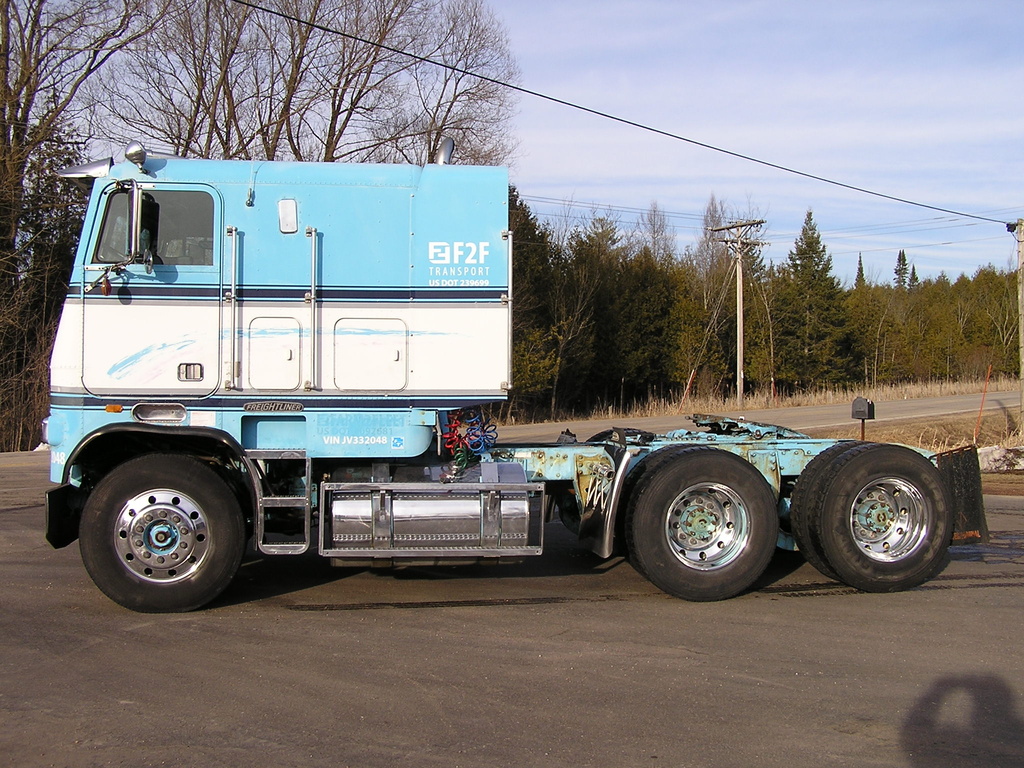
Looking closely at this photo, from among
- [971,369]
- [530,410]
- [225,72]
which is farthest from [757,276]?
[225,72]

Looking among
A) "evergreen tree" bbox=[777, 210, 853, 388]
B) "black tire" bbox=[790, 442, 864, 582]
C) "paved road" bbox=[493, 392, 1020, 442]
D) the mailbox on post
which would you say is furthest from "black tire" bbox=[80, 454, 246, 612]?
"evergreen tree" bbox=[777, 210, 853, 388]

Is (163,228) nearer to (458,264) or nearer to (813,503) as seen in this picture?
(458,264)

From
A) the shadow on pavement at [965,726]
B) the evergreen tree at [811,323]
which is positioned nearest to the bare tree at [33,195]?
the shadow on pavement at [965,726]

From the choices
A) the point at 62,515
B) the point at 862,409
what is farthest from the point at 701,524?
the point at 62,515

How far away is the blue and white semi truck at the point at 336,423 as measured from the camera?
6.55 meters

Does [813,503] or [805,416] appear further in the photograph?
[805,416]

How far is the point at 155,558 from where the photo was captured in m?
6.49

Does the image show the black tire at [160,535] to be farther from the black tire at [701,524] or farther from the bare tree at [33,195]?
the bare tree at [33,195]

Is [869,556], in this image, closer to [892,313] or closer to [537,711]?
[537,711]

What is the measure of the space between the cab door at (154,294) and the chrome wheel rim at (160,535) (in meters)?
0.80

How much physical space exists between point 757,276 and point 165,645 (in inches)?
2091

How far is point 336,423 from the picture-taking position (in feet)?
22.5

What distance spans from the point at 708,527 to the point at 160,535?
4113 mm

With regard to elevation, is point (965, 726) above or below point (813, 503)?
below
